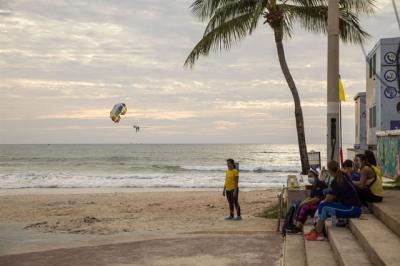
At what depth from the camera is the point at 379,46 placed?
22609mm

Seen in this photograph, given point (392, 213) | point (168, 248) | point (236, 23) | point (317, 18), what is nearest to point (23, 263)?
point (168, 248)

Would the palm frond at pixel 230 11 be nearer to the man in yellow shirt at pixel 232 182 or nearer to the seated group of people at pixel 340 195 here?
the man in yellow shirt at pixel 232 182

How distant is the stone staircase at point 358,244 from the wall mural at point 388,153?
11.0 m

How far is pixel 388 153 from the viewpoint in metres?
21.3

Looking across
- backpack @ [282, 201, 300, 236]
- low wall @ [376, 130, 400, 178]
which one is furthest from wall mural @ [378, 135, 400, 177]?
backpack @ [282, 201, 300, 236]

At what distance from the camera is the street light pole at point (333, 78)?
32.8 feet

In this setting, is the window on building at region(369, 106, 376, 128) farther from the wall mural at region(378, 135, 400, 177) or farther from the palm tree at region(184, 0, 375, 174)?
the palm tree at region(184, 0, 375, 174)

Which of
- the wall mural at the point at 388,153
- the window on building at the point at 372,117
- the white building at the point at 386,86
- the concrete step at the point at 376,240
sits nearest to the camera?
the concrete step at the point at 376,240

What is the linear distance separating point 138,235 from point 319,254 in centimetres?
516

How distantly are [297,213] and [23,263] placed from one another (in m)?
5.12

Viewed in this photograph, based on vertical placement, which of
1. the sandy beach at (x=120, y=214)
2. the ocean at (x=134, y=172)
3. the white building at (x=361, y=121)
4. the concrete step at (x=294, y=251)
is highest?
the white building at (x=361, y=121)

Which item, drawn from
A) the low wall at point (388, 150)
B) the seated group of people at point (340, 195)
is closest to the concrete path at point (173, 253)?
the seated group of people at point (340, 195)

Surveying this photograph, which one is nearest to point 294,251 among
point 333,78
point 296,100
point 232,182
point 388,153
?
point 333,78

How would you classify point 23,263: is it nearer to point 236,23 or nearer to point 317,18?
point 236,23
